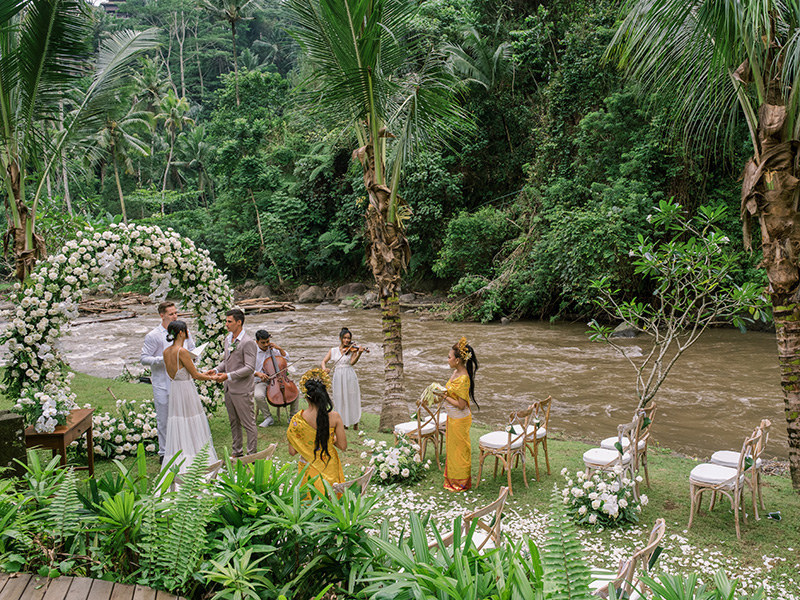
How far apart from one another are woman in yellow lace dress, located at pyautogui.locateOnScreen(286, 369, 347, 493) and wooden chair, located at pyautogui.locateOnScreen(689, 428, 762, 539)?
3189 mm

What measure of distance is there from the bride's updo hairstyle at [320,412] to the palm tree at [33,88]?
17.9 ft

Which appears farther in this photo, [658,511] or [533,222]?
[533,222]

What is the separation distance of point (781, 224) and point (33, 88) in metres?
8.94

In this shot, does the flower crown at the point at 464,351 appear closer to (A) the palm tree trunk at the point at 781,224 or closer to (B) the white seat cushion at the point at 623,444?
(B) the white seat cushion at the point at 623,444

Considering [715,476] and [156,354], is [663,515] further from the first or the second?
[156,354]

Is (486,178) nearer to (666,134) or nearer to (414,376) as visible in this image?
(666,134)

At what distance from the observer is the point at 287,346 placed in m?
19.5

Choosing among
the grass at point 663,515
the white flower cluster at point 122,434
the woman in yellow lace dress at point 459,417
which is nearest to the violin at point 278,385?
the grass at point 663,515

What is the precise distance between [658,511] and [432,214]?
21.9m

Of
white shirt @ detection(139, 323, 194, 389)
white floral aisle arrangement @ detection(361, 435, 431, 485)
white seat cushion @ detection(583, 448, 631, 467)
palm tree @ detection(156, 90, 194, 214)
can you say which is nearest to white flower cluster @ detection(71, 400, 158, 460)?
white shirt @ detection(139, 323, 194, 389)

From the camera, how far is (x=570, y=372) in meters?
14.5

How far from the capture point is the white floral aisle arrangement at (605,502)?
17.5 ft

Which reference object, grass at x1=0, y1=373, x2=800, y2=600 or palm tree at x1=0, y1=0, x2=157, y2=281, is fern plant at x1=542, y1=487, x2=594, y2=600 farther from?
palm tree at x1=0, y1=0, x2=157, y2=281

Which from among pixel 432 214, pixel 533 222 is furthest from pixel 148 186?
pixel 533 222
